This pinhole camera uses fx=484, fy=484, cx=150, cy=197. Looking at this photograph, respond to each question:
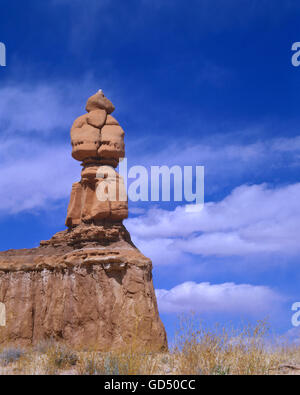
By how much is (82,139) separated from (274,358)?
1730 cm

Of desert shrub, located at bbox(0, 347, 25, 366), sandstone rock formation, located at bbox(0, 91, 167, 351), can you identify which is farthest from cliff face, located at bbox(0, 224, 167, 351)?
desert shrub, located at bbox(0, 347, 25, 366)

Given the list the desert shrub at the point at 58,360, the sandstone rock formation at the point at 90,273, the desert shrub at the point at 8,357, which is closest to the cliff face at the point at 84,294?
the sandstone rock formation at the point at 90,273

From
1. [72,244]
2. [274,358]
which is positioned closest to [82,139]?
[72,244]

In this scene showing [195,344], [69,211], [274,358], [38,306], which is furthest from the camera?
[69,211]

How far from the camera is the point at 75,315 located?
23344 millimetres

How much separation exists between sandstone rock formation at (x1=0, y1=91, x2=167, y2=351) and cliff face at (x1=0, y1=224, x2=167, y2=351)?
46 mm

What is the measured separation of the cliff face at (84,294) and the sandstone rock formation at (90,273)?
5 centimetres

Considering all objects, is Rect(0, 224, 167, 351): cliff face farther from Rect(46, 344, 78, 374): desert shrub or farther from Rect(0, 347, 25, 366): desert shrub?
Rect(46, 344, 78, 374): desert shrub

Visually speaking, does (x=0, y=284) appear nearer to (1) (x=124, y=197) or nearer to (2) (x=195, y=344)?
(1) (x=124, y=197)

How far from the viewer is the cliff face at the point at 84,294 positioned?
22656mm

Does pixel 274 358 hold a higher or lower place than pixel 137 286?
lower

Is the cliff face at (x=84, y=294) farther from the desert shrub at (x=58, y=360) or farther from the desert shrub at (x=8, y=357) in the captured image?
the desert shrub at (x=58, y=360)
